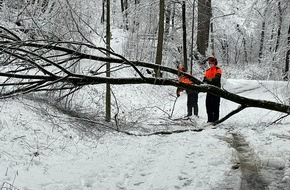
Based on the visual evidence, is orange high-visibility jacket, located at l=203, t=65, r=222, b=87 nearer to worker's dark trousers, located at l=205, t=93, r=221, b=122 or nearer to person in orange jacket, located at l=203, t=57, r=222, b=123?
person in orange jacket, located at l=203, t=57, r=222, b=123

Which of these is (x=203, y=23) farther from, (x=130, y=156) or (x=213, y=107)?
(x=130, y=156)

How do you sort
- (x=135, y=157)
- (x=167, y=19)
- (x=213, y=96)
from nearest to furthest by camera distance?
1. (x=135, y=157)
2. (x=213, y=96)
3. (x=167, y=19)

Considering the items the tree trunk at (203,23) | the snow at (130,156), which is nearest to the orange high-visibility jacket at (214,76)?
the snow at (130,156)

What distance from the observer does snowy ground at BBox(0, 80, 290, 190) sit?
5.05 m

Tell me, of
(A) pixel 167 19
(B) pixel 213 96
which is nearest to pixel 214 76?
(B) pixel 213 96

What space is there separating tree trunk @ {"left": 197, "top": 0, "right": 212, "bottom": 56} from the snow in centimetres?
1210

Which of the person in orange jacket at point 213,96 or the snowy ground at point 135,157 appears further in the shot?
the person in orange jacket at point 213,96

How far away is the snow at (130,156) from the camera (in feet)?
16.7

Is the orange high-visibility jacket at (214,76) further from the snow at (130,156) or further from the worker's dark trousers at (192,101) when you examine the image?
the worker's dark trousers at (192,101)

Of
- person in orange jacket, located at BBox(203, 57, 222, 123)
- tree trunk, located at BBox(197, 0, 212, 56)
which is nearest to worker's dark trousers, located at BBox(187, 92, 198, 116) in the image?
person in orange jacket, located at BBox(203, 57, 222, 123)

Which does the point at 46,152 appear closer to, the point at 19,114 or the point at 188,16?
the point at 19,114

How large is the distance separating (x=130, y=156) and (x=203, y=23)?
15104 millimetres

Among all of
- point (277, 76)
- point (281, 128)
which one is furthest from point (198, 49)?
point (281, 128)

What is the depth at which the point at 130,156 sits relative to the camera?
261 inches
